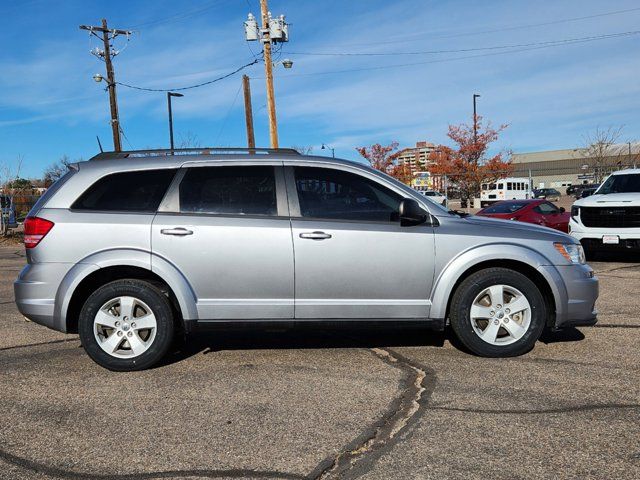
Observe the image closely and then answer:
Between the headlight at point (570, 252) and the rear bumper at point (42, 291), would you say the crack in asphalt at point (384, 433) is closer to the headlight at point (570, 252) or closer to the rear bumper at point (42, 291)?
the headlight at point (570, 252)

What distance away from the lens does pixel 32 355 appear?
535cm

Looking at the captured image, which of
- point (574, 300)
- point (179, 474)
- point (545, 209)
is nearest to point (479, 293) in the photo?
point (574, 300)

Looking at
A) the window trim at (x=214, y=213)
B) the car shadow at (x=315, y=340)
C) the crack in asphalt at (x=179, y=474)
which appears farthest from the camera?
the car shadow at (x=315, y=340)

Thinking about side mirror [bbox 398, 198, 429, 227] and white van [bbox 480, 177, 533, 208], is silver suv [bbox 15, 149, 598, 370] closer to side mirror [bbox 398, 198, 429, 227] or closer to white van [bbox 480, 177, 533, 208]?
side mirror [bbox 398, 198, 429, 227]

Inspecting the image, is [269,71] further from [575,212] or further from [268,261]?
[268,261]

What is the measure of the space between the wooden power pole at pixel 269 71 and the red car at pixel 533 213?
8548 millimetres

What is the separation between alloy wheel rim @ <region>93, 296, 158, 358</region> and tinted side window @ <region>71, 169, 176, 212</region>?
778 mm

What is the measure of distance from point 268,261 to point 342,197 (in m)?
0.84

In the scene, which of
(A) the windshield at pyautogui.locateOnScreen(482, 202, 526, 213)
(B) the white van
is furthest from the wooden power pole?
(B) the white van

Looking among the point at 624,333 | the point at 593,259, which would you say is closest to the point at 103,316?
the point at 624,333

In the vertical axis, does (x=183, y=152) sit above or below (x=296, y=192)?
above

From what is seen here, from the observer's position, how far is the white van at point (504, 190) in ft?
139

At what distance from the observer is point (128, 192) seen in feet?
16.0

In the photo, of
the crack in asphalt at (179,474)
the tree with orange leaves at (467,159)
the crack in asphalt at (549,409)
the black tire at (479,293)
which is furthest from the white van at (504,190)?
the crack in asphalt at (179,474)
